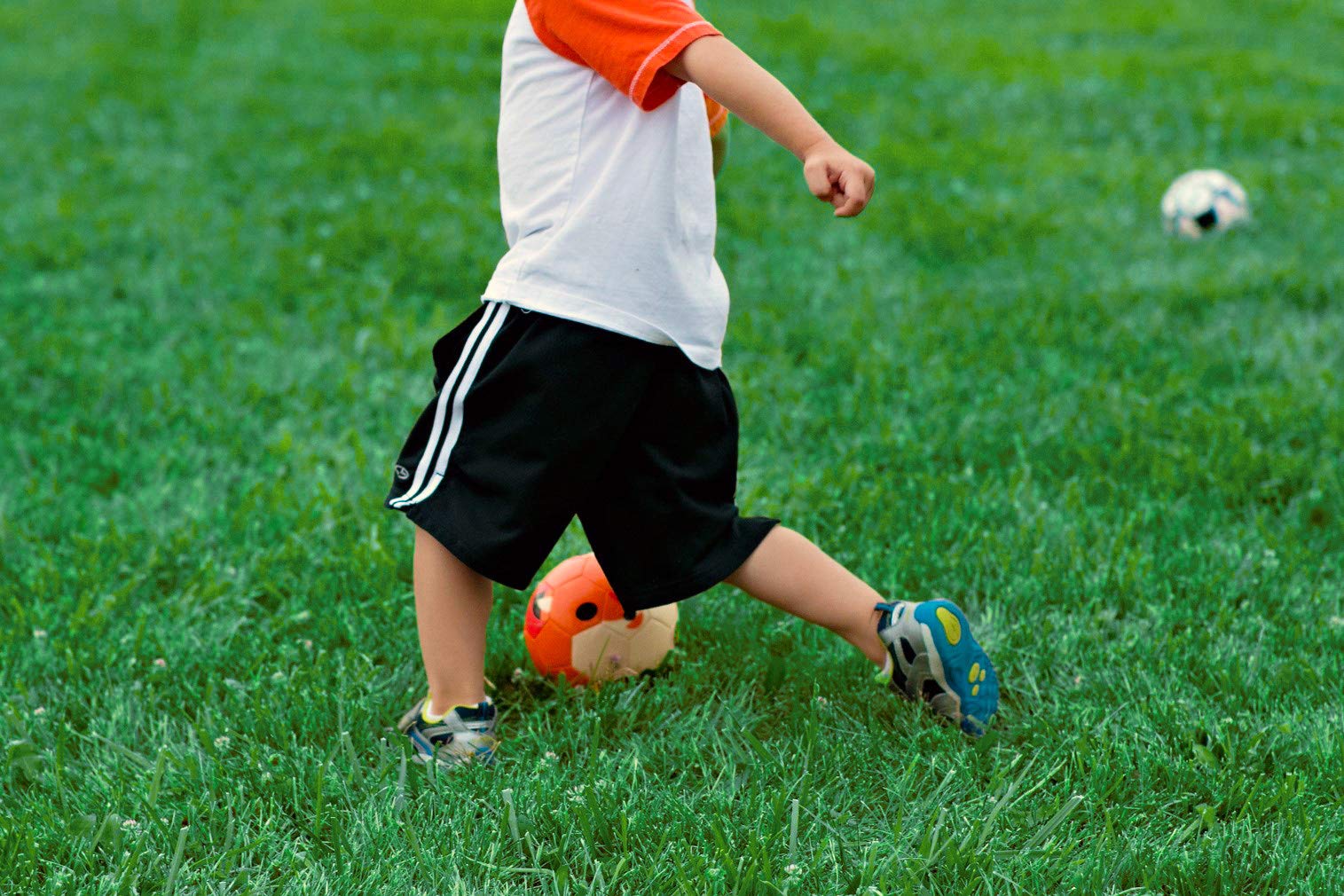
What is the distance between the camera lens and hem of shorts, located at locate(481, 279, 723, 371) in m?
2.10

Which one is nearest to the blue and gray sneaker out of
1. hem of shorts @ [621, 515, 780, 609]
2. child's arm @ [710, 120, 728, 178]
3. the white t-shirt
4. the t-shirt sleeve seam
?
hem of shorts @ [621, 515, 780, 609]

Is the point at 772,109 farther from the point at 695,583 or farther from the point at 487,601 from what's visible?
the point at 487,601

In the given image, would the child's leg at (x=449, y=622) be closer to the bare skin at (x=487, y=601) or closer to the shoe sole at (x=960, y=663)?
the bare skin at (x=487, y=601)

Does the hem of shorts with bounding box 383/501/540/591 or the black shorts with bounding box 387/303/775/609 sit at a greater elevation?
the black shorts with bounding box 387/303/775/609

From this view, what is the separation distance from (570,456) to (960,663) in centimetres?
78

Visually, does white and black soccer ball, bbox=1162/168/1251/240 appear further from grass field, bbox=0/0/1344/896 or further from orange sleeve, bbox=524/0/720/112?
orange sleeve, bbox=524/0/720/112

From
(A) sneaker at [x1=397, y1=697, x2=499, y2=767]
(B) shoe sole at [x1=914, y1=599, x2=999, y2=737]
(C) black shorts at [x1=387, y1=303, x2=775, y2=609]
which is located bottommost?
(A) sneaker at [x1=397, y1=697, x2=499, y2=767]

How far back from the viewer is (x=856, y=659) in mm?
2564

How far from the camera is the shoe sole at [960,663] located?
2.30m

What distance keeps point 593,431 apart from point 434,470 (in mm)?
280

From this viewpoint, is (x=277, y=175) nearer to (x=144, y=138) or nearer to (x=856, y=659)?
(x=144, y=138)

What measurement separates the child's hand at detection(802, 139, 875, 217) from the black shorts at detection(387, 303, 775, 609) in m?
0.47

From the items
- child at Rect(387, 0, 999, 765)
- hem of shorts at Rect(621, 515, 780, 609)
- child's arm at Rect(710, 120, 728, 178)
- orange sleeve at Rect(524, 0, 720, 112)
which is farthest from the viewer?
child's arm at Rect(710, 120, 728, 178)

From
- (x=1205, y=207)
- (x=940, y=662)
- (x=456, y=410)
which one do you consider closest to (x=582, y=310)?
(x=456, y=410)
